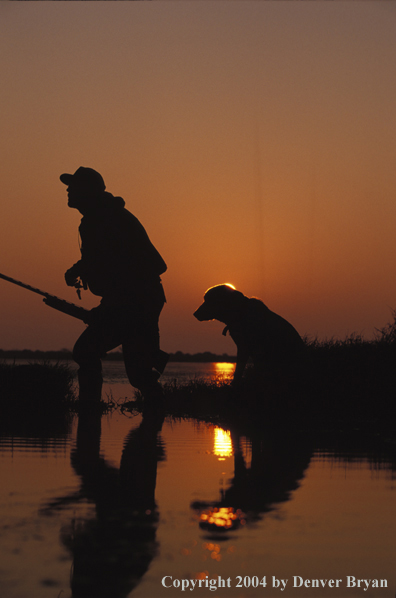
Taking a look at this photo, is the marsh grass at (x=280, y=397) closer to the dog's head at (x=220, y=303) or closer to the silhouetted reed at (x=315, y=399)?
the silhouetted reed at (x=315, y=399)

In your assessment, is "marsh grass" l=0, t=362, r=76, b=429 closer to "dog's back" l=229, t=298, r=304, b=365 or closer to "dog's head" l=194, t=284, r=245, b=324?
"dog's head" l=194, t=284, r=245, b=324

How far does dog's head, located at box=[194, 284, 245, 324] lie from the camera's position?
9625 mm

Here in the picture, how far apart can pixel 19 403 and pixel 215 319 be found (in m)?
3.22

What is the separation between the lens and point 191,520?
3.73 metres

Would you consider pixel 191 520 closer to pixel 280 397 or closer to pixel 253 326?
pixel 253 326

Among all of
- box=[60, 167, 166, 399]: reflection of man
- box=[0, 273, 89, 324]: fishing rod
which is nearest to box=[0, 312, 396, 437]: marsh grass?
box=[60, 167, 166, 399]: reflection of man

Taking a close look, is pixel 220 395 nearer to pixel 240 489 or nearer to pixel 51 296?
pixel 51 296

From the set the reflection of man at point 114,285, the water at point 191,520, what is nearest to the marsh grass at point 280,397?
the reflection of man at point 114,285

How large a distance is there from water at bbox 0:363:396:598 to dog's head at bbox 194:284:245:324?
333 centimetres

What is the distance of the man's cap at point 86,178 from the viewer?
28.3 feet

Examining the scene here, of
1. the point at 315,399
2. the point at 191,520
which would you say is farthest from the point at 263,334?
the point at 191,520

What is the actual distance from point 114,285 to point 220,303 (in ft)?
5.83

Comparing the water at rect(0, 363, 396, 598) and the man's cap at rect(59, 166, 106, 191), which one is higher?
the man's cap at rect(59, 166, 106, 191)

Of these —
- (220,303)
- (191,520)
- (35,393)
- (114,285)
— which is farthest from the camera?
(35,393)
